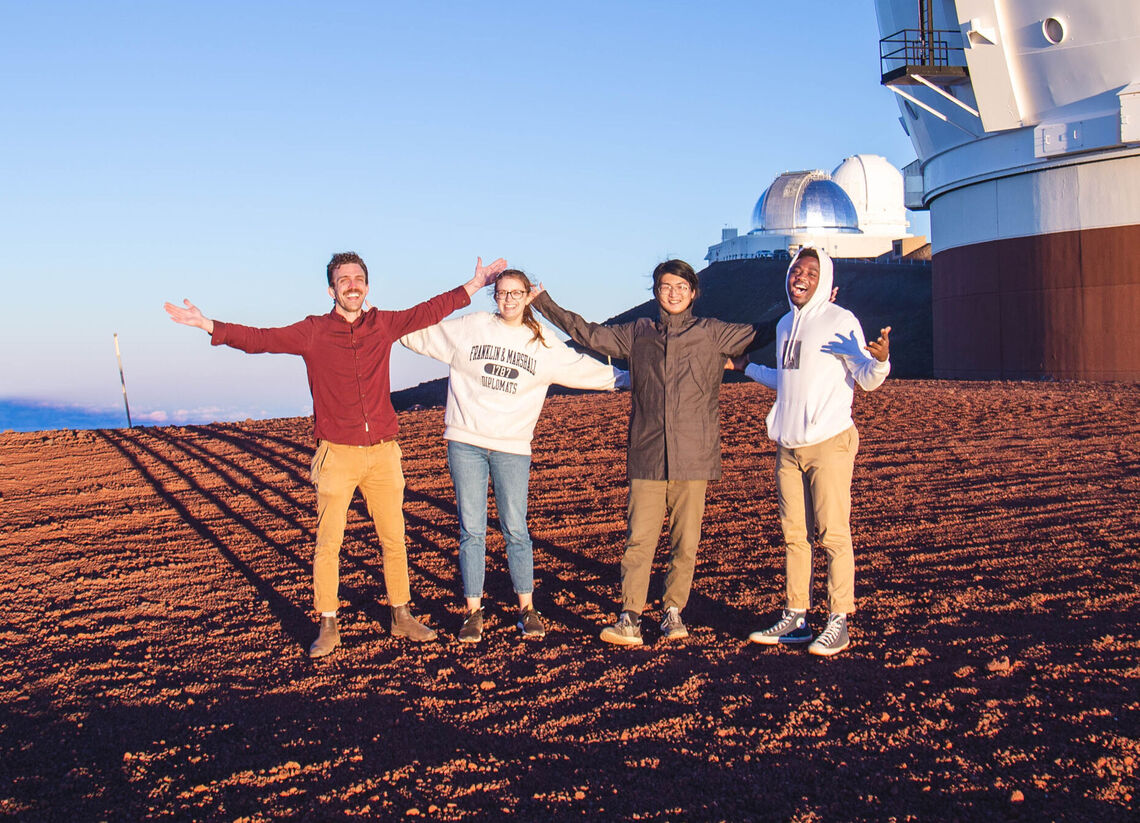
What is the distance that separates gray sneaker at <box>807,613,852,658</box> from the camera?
4.08m

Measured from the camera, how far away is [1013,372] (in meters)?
17.7

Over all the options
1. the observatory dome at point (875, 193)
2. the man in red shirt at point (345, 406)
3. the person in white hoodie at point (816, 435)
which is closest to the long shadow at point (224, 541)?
the man in red shirt at point (345, 406)

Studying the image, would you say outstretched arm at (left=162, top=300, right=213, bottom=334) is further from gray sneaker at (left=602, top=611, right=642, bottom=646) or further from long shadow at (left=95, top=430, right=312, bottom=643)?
gray sneaker at (left=602, top=611, right=642, bottom=646)

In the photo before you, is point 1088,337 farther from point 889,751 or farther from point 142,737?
point 142,737

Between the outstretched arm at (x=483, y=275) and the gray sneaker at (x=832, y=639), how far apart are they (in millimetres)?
2249

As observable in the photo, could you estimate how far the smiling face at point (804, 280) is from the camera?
4203 millimetres

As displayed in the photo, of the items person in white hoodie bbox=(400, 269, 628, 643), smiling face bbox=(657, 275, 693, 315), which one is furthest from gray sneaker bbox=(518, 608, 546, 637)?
smiling face bbox=(657, 275, 693, 315)

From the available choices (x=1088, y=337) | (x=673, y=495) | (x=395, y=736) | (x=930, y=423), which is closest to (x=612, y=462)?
(x=930, y=423)

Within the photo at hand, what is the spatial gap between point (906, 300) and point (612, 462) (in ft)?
84.1

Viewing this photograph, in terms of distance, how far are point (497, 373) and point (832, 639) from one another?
194 cm

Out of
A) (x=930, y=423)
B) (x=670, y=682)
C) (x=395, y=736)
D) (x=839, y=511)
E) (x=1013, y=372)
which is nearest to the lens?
(x=395, y=736)

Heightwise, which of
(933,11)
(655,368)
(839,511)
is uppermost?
(933,11)

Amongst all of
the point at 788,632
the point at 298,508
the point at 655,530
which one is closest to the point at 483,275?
the point at 655,530

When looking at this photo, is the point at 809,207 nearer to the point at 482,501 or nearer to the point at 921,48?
the point at 921,48
